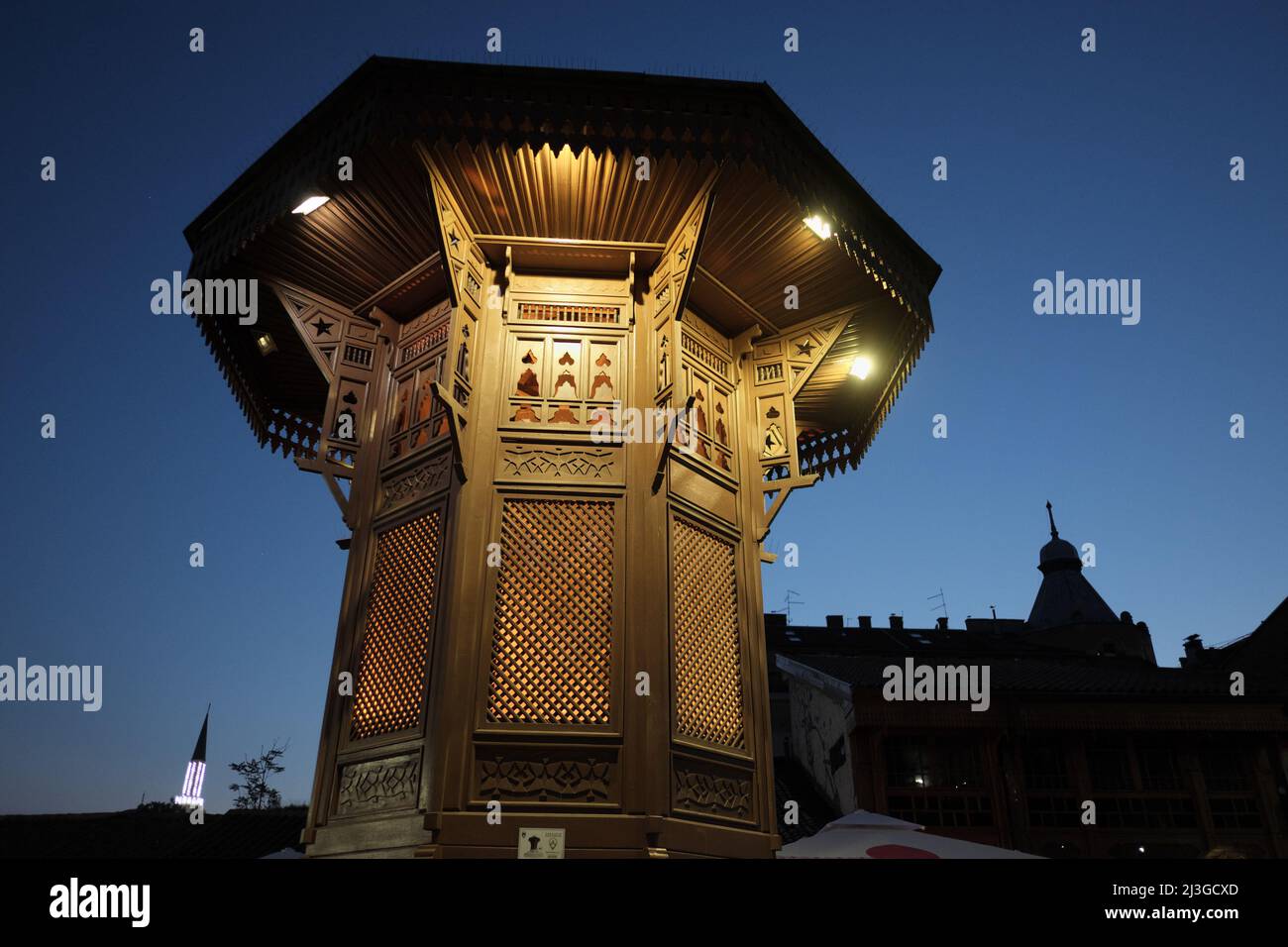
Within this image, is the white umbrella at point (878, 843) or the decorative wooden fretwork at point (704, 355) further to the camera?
the white umbrella at point (878, 843)

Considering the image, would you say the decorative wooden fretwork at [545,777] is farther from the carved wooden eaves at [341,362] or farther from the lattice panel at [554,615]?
the carved wooden eaves at [341,362]

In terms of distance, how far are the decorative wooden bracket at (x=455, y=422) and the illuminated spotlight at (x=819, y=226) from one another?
11.9 feet

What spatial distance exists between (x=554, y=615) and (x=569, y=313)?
9.66 ft

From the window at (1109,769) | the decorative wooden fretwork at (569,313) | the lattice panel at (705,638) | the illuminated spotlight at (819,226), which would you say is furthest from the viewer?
the window at (1109,769)

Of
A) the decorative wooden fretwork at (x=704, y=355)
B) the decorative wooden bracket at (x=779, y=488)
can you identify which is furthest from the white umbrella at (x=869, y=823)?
the decorative wooden fretwork at (x=704, y=355)

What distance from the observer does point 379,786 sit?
20.6 ft

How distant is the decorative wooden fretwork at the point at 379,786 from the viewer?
6.07m

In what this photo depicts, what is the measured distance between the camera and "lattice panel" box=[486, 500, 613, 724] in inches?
250

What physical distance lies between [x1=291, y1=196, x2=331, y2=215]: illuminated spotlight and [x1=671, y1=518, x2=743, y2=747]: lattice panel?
14.1ft

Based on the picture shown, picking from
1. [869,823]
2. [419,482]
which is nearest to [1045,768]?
[869,823]
